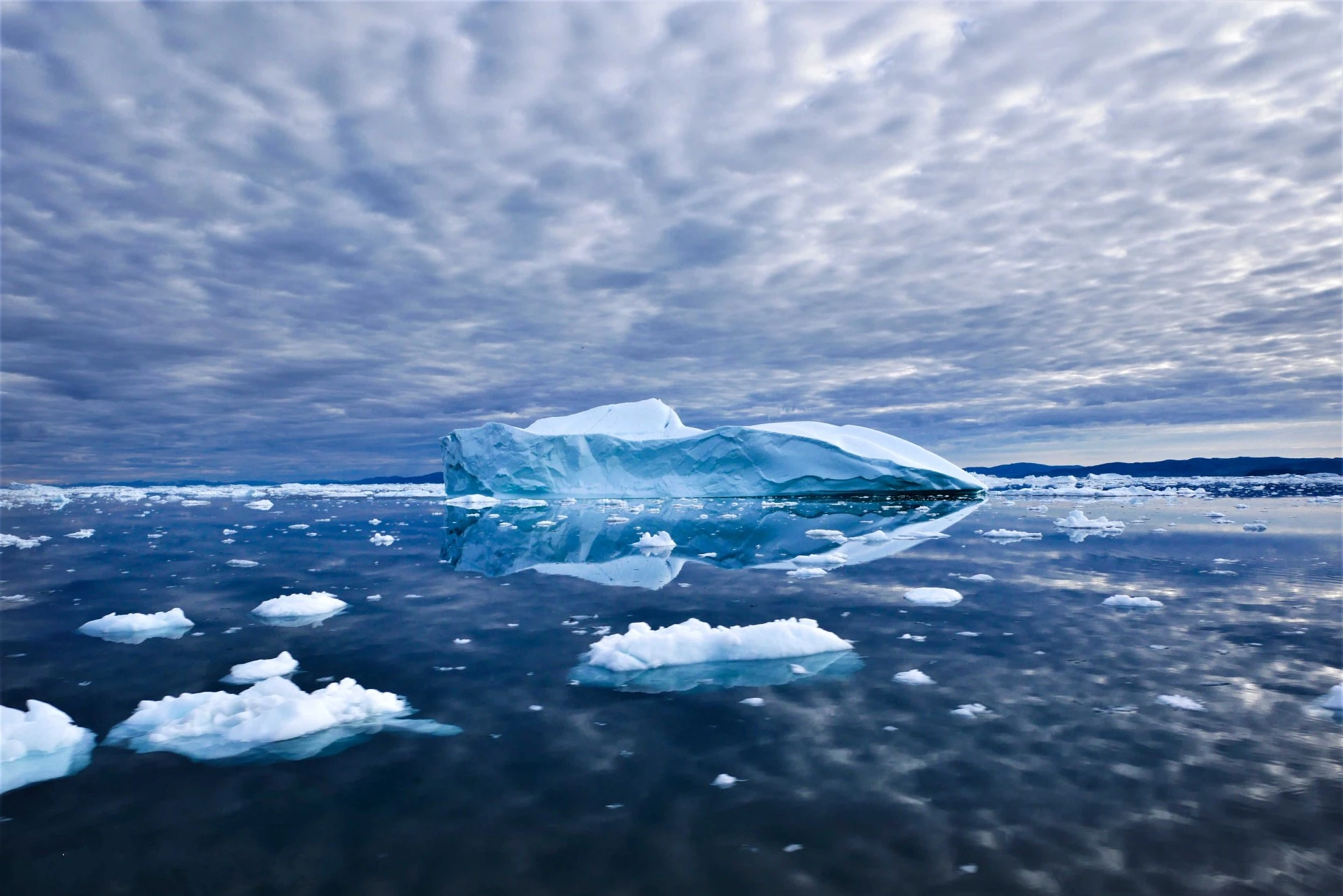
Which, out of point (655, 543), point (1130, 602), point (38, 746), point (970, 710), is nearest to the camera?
point (38, 746)

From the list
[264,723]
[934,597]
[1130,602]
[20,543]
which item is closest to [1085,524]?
[1130,602]

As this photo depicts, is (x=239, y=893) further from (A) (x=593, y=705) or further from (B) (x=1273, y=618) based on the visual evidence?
(B) (x=1273, y=618)

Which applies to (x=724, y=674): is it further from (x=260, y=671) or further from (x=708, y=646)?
(x=260, y=671)

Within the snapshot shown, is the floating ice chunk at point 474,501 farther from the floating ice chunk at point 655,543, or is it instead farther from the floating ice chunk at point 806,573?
the floating ice chunk at point 806,573

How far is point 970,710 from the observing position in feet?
14.3

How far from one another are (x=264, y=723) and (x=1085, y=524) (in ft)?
60.4

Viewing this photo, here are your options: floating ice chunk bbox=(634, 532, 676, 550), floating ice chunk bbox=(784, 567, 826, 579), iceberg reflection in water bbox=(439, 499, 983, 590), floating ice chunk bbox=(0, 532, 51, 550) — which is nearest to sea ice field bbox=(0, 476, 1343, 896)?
floating ice chunk bbox=(784, 567, 826, 579)

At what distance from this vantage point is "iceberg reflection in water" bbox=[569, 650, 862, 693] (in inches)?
199

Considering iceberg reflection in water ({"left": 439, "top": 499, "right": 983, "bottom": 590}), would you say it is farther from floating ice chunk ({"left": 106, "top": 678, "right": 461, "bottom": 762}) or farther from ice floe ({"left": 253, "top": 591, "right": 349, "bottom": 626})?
floating ice chunk ({"left": 106, "top": 678, "right": 461, "bottom": 762})

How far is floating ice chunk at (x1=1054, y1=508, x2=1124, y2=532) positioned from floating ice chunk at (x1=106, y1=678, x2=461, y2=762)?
1687 centimetres

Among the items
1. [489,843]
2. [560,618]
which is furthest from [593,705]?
[560,618]

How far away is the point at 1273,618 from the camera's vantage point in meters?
6.74

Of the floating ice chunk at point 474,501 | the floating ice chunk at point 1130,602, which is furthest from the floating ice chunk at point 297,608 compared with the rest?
the floating ice chunk at point 474,501

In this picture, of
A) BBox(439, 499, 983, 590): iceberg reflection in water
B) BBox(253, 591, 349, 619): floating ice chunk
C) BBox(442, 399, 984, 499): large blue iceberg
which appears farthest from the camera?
BBox(442, 399, 984, 499): large blue iceberg
